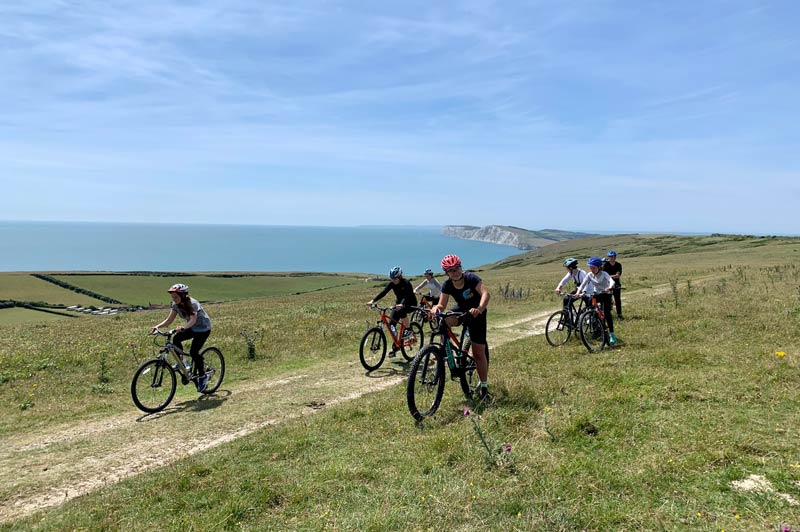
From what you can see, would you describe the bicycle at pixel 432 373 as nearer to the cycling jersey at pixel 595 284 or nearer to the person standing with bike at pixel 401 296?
the person standing with bike at pixel 401 296

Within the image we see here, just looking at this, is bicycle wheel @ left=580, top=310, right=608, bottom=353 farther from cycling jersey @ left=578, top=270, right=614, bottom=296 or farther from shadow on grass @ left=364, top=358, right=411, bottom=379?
shadow on grass @ left=364, top=358, right=411, bottom=379

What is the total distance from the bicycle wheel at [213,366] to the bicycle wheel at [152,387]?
99 centimetres

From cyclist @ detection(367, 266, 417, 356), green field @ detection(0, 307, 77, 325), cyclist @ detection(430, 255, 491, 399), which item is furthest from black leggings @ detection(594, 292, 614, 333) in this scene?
green field @ detection(0, 307, 77, 325)

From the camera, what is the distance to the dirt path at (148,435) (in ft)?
24.6

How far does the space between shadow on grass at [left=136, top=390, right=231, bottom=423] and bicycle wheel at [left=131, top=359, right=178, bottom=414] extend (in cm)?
21

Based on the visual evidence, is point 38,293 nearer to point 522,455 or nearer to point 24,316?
point 24,316

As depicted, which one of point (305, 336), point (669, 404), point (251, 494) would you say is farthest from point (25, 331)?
point (669, 404)

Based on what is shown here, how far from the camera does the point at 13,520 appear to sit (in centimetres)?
639

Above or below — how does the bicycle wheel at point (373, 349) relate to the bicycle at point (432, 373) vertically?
below

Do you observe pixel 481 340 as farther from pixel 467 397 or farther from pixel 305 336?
pixel 305 336

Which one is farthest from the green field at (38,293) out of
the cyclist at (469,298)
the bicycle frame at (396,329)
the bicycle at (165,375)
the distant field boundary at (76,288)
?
the cyclist at (469,298)

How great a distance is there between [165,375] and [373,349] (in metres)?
6.00

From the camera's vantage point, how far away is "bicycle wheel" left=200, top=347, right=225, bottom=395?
12531mm

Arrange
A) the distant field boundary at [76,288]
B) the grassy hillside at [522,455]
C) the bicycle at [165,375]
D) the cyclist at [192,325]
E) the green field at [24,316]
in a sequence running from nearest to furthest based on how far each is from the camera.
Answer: the grassy hillside at [522,455] < the bicycle at [165,375] < the cyclist at [192,325] < the green field at [24,316] < the distant field boundary at [76,288]
